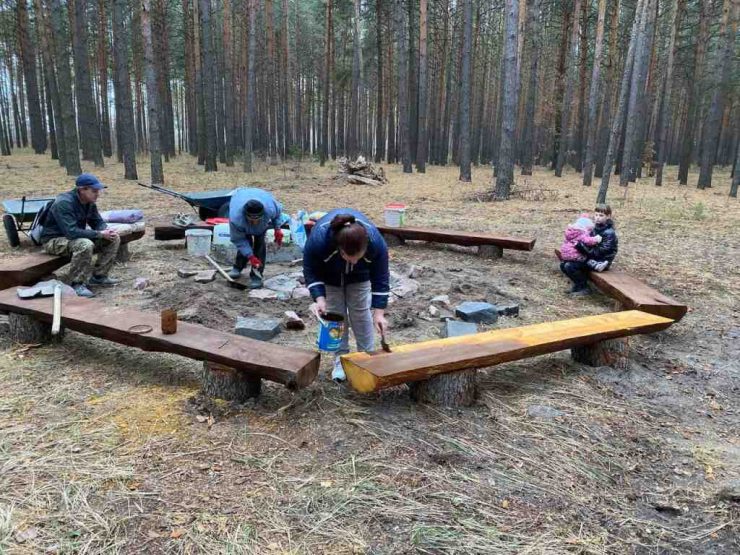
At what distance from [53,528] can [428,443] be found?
187cm

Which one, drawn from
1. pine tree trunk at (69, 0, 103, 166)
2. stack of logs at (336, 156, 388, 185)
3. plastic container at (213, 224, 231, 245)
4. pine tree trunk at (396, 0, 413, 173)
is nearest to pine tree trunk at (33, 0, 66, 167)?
pine tree trunk at (69, 0, 103, 166)

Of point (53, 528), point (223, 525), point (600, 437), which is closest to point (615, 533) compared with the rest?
point (600, 437)

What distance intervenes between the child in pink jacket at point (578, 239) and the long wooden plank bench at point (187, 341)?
12.8ft

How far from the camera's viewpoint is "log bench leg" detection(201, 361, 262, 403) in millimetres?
3312

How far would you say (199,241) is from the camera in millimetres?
7039

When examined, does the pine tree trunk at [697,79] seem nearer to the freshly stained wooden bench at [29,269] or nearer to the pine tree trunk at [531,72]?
the pine tree trunk at [531,72]

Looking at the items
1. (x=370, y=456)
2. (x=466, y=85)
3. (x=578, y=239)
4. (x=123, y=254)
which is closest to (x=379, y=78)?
(x=466, y=85)

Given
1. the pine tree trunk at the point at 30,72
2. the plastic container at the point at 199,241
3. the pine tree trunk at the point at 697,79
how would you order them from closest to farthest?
1. the plastic container at the point at 199,241
2. the pine tree trunk at the point at 697,79
3. the pine tree trunk at the point at 30,72

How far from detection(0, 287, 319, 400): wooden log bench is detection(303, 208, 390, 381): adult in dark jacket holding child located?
1.42 feet

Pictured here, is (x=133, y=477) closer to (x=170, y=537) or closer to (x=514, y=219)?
(x=170, y=537)

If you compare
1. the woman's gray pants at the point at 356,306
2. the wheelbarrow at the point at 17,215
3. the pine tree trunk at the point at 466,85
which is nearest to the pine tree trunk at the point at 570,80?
the pine tree trunk at the point at 466,85

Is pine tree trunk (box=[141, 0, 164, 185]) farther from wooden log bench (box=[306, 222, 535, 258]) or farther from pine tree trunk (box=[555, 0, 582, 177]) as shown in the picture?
pine tree trunk (box=[555, 0, 582, 177])

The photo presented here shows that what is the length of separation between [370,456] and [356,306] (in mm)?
1108

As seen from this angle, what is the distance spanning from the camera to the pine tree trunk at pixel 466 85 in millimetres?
16312
